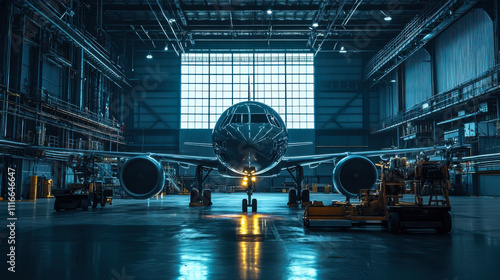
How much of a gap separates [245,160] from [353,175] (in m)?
4.17

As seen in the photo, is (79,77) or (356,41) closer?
(79,77)

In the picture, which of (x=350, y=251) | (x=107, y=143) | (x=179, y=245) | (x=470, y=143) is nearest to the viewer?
(x=350, y=251)

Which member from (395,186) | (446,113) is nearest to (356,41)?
(446,113)

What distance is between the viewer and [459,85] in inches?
1299

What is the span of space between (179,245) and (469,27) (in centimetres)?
3401

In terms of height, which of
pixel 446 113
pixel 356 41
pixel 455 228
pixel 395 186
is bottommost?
pixel 455 228

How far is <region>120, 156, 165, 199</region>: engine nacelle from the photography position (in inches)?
604

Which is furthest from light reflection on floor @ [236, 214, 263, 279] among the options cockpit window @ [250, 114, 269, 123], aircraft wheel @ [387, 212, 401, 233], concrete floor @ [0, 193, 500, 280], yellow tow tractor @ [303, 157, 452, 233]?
cockpit window @ [250, 114, 269, 123]

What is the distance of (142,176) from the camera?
15.5 m

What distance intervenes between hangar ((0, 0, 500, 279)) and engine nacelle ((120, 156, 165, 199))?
5cm

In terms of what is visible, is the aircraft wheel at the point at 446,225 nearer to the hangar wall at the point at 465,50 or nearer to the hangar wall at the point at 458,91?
the hangar wall at the point at 458,91

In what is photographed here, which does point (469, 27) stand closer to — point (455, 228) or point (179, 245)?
point (455, 228)

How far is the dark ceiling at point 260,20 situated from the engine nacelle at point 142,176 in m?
23.3

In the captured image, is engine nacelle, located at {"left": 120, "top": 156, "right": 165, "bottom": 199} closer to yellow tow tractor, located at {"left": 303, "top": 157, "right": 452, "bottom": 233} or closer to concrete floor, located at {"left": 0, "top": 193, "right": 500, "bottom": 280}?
concrete floor, located at {"left": 0, "top": 193, "right": 500, "bottom": 280}
